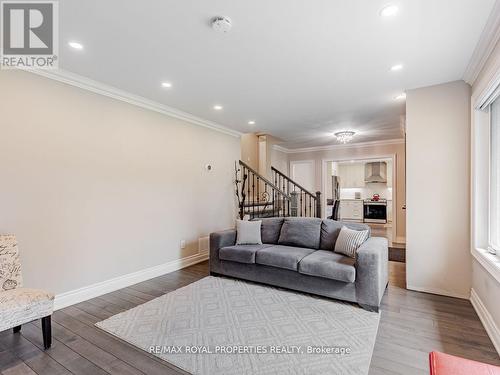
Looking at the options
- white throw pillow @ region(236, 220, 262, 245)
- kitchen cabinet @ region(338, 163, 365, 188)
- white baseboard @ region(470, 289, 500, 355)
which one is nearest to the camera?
white baseboard @ region(470, 289, 500, 355)

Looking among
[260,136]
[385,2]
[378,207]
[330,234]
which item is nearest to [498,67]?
[385,2]

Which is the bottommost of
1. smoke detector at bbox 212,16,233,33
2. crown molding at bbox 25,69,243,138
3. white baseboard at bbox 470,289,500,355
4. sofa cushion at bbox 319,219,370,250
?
white baseboard at bbox 470,289,500,355

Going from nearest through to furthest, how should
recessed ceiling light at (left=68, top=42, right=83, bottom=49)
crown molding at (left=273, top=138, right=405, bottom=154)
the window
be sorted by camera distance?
recessed ceiling light at (left=68, top=42, right=83, bottom=49), the window, crown molding at (left=273, top=138, right=405, bottom=154)

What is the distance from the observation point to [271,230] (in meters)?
4.21

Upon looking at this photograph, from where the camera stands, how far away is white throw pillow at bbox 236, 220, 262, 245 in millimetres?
4004

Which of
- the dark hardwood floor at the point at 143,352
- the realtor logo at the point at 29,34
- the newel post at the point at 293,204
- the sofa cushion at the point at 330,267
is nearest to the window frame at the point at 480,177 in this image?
the dark hardwood floor at the point at 143,352

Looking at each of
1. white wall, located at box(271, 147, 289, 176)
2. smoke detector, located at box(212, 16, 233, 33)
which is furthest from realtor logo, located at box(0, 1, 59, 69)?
white wall, located at box(271, 147, 289, 176)

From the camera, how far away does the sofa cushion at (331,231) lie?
145 inches

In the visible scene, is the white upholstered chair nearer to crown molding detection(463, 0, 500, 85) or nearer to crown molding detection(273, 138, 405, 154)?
crown molding detection(463, 0, 500, 85)

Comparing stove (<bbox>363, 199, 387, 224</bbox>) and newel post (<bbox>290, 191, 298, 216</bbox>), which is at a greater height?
newel post (<bbox>290, 191, 298, 216</bbox>)

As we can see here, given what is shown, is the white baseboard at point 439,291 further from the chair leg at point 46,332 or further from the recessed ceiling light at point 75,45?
the recessed ceiling light at point 75,45

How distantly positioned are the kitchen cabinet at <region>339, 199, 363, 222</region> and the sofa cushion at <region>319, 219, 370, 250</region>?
24.9ft

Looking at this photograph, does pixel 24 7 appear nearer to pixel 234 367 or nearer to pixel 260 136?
pixel 234 367

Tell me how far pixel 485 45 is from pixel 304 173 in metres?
6.28
